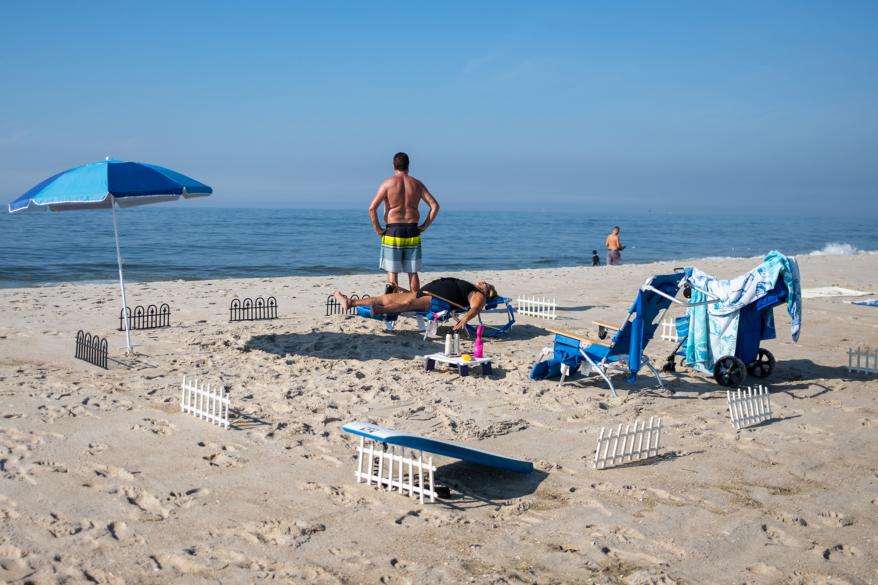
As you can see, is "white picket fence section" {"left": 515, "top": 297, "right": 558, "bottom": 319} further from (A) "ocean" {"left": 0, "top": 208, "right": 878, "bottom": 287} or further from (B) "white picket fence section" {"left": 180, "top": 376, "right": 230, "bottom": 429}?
(A) "ocean" {"left": 0, "top": 208, "right": 878, "bottom": 287}

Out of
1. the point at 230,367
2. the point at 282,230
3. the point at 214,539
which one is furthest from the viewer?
the point at 282,230

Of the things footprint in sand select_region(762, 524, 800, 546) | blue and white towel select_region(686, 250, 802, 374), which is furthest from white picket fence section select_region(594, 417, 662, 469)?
blue and white towel select_region(686, 250, 802, 374)

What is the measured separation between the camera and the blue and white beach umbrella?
9.38 m

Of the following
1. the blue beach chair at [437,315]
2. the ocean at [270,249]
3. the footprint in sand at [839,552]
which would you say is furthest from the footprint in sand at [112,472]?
the ocean at [270,249]

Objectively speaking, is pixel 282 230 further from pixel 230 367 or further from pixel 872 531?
pixel 872 531

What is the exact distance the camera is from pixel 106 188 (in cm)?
934

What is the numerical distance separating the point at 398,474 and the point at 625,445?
2.03 m

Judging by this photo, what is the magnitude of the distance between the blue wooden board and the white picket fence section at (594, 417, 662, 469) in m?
0.67

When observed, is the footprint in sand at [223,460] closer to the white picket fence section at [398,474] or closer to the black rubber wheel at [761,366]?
the white picket fence section at [398,474]

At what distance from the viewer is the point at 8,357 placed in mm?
10219

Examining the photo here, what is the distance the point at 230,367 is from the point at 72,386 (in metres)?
1.88

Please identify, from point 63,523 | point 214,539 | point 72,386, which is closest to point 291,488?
point 214,539

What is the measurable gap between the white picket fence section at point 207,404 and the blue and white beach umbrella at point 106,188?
8.87 ft

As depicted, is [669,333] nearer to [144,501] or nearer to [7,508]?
[144,501]
